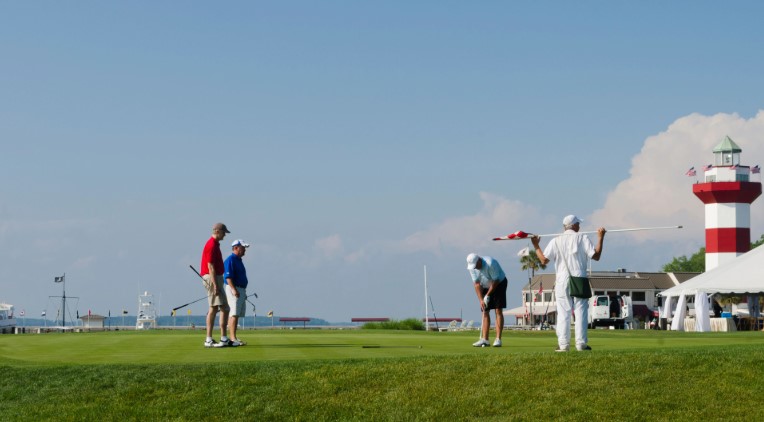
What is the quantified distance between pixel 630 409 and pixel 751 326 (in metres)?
45.8

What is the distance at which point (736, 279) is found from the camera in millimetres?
50344

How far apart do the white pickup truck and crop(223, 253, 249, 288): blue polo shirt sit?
53.7 m

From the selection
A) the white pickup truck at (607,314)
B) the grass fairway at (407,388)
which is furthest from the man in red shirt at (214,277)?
the white pickup truck at (607,314)

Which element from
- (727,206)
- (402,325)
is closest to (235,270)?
(402,325)

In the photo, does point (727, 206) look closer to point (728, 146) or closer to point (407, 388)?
point (728, 146)

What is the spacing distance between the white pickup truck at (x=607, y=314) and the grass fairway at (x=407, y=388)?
56749 millimetres

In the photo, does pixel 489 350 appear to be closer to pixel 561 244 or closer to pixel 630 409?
pixel 561 244

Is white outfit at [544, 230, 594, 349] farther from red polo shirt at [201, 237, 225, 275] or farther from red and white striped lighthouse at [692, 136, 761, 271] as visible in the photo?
red and white striped lighthouse at [692, 136, 761, 271]

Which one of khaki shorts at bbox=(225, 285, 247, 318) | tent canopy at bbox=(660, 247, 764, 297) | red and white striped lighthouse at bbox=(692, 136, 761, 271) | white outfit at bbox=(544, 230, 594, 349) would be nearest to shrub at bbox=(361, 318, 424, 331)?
tent canopy at bbox=(660, 247, 764, 297)

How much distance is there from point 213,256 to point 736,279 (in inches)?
1494

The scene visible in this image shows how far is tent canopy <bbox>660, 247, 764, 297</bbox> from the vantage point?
49438 mm

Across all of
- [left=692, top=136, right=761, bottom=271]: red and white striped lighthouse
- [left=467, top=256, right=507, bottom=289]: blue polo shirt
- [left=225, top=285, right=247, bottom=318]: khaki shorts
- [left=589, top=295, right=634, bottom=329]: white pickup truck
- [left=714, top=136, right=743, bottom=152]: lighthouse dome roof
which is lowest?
[left=589, top=295, right=634, bottom=329]: white pickup truck

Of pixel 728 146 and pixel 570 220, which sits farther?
pixel 728 146

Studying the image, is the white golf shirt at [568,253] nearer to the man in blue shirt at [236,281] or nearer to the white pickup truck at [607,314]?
the man in blue shirt at [236,281]
